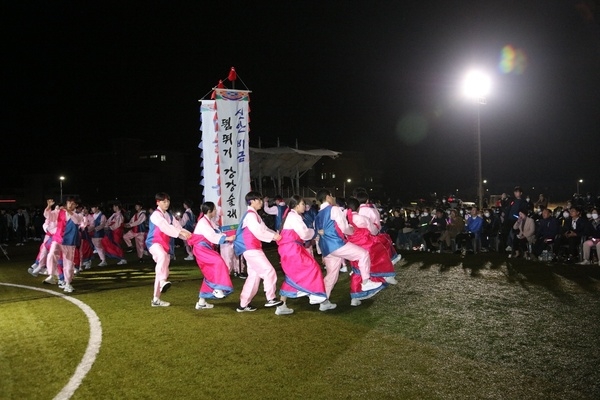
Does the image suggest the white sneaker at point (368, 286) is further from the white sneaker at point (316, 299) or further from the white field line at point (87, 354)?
the white field line at point (87, 354)

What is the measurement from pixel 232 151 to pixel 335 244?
392 cm

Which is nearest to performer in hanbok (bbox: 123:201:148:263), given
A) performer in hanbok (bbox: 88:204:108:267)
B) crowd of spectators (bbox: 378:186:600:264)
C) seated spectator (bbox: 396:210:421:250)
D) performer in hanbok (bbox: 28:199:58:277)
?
performer in hanbok (bbox: 88:204:108:267)

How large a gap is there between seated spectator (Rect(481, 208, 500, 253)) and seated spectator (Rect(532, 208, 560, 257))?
2094 mm

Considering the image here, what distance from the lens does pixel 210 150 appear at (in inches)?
430

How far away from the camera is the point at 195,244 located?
8.25 m

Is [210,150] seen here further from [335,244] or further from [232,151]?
[335,244]

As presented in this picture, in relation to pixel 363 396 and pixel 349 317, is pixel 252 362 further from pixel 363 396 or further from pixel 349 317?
pixel 349 317

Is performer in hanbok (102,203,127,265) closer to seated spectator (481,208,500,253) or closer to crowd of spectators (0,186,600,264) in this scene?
crowd of spectators (0,186,600,264)

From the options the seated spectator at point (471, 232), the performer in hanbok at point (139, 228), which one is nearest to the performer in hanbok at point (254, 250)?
the performer in hanbok at point (139, 228)

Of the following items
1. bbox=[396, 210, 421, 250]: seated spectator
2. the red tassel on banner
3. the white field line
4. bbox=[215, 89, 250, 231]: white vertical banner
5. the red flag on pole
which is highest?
the red tassel on banner

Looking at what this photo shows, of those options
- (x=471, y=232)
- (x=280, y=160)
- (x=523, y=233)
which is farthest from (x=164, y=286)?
(x=280, y=160)

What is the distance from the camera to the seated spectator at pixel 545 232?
1342cm

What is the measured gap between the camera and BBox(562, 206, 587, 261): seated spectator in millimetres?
12734

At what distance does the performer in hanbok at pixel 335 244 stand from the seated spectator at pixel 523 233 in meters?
7.70
